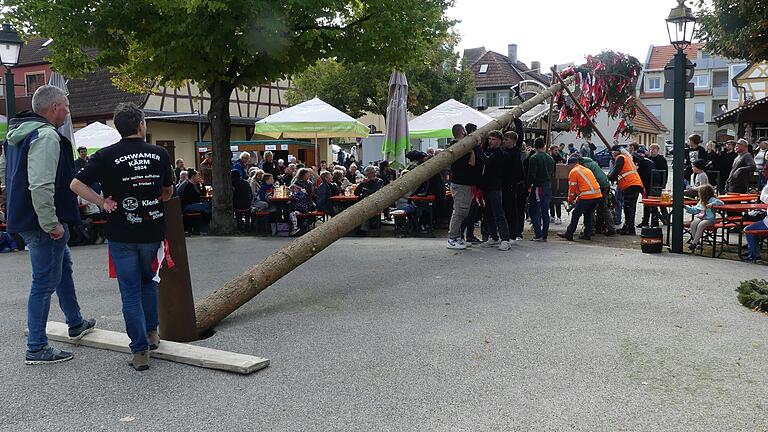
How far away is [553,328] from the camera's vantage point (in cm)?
600

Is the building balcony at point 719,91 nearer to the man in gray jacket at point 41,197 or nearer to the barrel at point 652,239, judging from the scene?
the barrel at point 652,239

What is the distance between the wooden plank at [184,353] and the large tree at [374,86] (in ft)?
103

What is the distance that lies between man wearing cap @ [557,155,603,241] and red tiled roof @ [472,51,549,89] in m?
52.6

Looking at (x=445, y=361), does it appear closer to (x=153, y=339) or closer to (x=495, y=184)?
(x=153, y=339)

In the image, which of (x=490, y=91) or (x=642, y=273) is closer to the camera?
(x=642, y=273)

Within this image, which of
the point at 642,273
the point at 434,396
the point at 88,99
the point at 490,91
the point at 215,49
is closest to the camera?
the point at 434,396

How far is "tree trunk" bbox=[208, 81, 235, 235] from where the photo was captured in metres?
12.9

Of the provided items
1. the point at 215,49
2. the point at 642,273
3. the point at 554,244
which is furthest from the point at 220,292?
the point at 554,244

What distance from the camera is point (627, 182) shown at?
12.6 metres

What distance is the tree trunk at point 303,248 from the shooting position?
6.14 metres

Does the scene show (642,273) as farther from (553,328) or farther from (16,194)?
(16,194)

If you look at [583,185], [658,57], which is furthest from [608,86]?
[658,57]

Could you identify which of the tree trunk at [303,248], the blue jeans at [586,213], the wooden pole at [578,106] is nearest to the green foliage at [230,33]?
the wooden pole at [578,106]

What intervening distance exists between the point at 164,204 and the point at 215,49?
6151 millimetres
